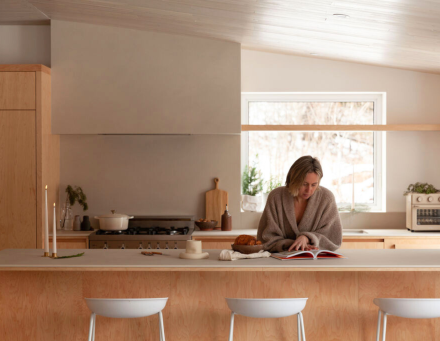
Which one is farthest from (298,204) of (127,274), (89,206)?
(89,206)

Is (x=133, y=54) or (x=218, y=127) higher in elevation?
(x=133, y=54)

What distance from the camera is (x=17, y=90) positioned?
4.18 meters

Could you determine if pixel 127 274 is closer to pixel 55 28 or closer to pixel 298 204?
pixel 298 204

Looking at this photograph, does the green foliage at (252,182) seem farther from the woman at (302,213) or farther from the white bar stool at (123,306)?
the white bar stool at (123,306)

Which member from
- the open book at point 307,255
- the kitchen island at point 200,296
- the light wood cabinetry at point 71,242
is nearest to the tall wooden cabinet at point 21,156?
the light wood cabinetry at point 71,242

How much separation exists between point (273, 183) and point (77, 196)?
1982 mm

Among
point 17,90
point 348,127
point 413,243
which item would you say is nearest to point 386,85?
point 348,127

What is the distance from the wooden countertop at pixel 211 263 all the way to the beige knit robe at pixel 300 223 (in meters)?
0.21

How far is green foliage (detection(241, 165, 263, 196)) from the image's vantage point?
4992 mm

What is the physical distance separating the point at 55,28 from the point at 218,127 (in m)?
1.74

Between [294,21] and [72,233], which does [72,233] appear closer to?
[72,233]

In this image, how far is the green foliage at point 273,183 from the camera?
5.07 metres

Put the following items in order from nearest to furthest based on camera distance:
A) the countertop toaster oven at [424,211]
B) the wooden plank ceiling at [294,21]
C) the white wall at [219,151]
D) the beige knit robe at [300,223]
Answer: the beige knit robe at [300,223] → the wooden plank ceiling at [294,21] → the countertop toaster oven at [424,211] → the white wall at [219,151]

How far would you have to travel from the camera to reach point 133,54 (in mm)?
4430
